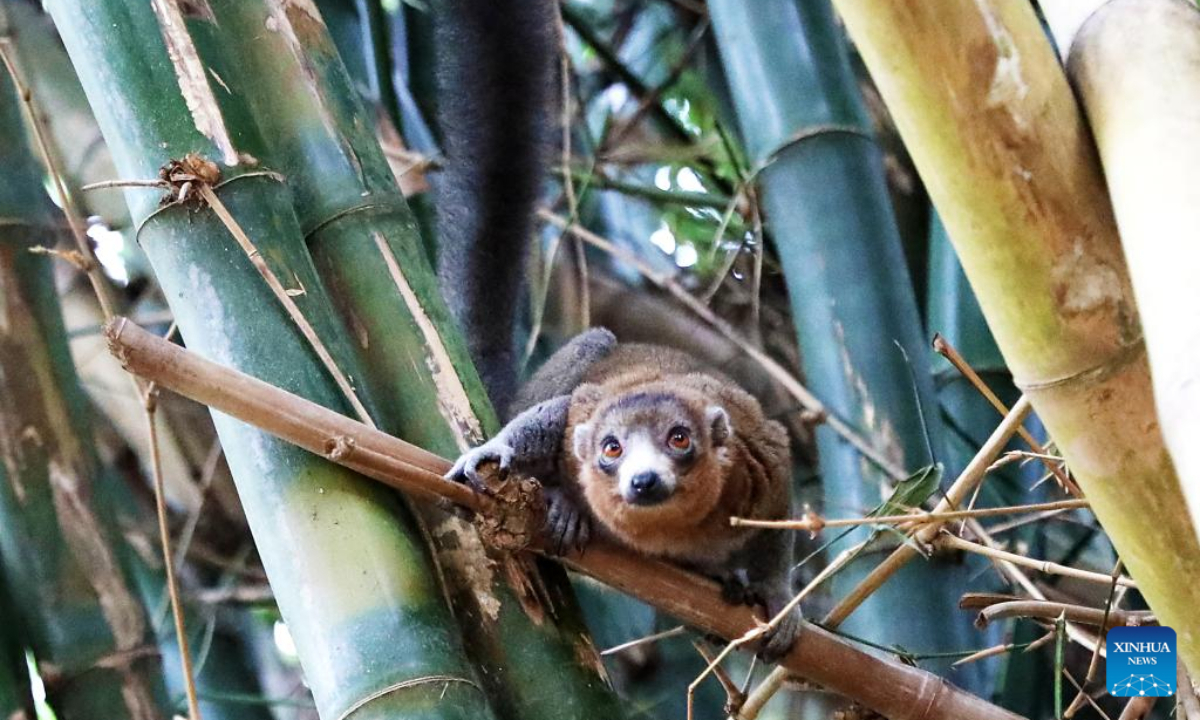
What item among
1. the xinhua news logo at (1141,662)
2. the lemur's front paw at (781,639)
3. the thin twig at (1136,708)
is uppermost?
the lemur's front paw at (781,639)

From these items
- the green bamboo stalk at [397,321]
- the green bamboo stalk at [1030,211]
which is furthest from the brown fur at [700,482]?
the green bamboo stalk at [1030,211]

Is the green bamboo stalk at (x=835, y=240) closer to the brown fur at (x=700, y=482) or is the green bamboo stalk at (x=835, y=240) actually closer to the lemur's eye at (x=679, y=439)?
the brown fur at (x=700, y=482)

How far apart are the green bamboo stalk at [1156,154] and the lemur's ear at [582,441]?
1.81 meters

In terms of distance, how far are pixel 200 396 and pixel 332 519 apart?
11.4 inches

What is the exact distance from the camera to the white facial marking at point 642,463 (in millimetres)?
2818

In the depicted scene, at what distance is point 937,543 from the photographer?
2.12m

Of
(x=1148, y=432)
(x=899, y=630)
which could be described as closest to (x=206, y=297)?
(x=1148, y=432)

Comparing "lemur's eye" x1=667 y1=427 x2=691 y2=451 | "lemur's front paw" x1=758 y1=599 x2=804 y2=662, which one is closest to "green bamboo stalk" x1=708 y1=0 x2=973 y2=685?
"lemur's eye" x1=667 y1=427 x2=691 y2=451

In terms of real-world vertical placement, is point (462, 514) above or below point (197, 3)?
below

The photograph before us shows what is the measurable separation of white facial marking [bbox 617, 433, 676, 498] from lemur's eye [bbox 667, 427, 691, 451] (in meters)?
0.03

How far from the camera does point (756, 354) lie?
3.83m

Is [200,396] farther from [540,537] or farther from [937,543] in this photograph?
[937,543]

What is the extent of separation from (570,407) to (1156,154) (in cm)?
210

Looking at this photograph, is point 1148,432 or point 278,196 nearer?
point 1148,432
